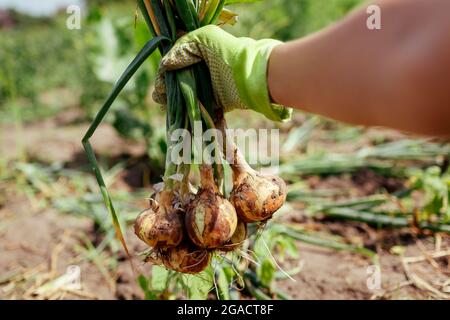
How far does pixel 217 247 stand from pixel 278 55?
1.48 feet

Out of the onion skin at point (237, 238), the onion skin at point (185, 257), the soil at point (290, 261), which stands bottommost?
the soil at point (290, 261)

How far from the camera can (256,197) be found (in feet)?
3.66

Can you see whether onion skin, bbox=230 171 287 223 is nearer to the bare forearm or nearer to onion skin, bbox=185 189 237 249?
onion skin, bbox=185 189 237 249

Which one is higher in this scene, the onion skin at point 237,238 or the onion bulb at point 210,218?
the onion bulb at point 210,218

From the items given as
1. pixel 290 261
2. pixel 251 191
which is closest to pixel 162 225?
pixel 251 191

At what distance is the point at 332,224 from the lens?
83.6 inches

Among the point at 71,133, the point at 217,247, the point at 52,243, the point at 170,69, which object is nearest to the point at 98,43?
the point at 71,133

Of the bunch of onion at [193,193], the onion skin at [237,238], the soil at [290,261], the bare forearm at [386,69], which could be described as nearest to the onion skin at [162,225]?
the bunch of onion at [193,193]

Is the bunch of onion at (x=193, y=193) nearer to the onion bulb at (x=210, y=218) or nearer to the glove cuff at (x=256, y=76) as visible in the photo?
the onion bulb at (x=210, y=218)

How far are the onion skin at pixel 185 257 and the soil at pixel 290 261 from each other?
24.4 inches

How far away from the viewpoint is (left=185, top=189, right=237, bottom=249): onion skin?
1058 millimetres

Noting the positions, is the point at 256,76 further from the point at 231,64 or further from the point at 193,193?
the point at 193,193

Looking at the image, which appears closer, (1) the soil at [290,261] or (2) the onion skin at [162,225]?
(2) the onion skin at [162,225]

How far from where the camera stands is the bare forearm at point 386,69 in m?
0.69
